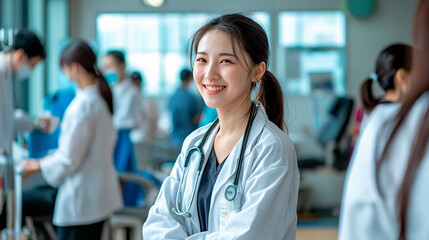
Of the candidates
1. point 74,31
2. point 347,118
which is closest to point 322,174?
point 347,118

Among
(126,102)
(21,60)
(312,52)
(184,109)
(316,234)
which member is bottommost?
(316,234)

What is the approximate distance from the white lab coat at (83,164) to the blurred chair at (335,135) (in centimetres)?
300

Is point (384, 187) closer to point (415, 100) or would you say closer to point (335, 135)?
point (415, 100)

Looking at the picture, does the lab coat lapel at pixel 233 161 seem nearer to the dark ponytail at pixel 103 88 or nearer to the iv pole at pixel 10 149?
the iv pole at pixel 10 149

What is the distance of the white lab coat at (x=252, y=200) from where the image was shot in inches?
48.8

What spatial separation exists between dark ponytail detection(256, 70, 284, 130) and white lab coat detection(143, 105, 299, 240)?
0.32 feet

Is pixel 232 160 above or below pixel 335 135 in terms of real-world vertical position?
above

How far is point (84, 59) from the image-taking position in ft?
8.36

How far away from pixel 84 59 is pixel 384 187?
1952mm

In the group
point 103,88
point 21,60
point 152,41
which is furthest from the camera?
point 152,41

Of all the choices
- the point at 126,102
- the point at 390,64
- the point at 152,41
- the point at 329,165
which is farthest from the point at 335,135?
the point at 390,64

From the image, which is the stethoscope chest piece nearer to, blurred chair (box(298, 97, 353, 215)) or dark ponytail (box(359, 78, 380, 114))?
dark ponytail (box(359, 78, 380, 114))

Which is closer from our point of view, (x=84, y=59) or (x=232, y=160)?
(x=232, y=160)

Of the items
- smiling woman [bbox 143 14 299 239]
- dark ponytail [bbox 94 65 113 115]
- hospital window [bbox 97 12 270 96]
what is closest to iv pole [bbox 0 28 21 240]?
dark ponytail [bbox 94 65 113 115]
